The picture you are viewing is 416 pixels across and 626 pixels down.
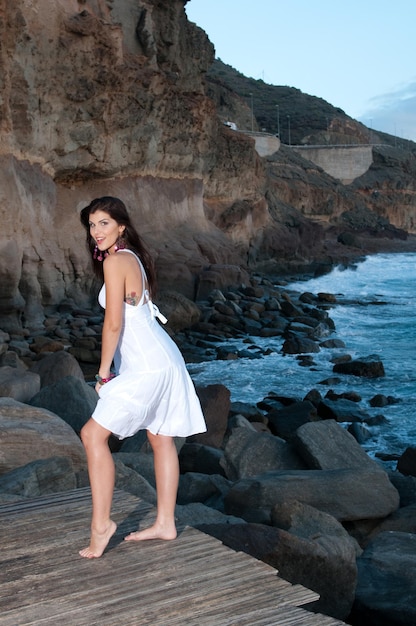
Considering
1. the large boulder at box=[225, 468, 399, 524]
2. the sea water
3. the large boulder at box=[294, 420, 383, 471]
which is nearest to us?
the large boulder at box=[225, 468, 399, 524]

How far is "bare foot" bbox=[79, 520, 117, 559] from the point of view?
4016 mm

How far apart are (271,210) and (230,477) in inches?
1520

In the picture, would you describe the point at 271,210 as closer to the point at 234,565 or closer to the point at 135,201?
the point at 135,201

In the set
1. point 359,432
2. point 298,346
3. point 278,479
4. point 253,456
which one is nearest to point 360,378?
point 298,346

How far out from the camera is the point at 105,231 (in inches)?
169

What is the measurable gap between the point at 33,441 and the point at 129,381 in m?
3.09

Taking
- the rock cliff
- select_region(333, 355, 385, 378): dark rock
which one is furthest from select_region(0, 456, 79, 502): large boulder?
the rock cliff

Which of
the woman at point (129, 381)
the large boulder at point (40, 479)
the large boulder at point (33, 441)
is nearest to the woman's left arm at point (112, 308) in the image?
the woman at point (129, 381)

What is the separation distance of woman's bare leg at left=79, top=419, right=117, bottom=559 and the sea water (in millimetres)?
7805

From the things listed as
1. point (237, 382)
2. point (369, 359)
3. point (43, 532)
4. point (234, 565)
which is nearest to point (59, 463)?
point (43, 532)

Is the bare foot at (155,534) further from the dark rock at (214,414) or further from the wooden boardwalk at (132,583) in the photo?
the dark rock at (214,414)

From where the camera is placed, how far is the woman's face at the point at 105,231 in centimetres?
429

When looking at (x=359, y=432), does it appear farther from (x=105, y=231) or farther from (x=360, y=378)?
(x=105, y=231)

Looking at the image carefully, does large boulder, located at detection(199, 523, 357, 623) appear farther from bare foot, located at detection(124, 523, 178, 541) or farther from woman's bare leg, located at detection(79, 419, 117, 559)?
woman's bare leg, located at detection(79, 419, 117, 559)
